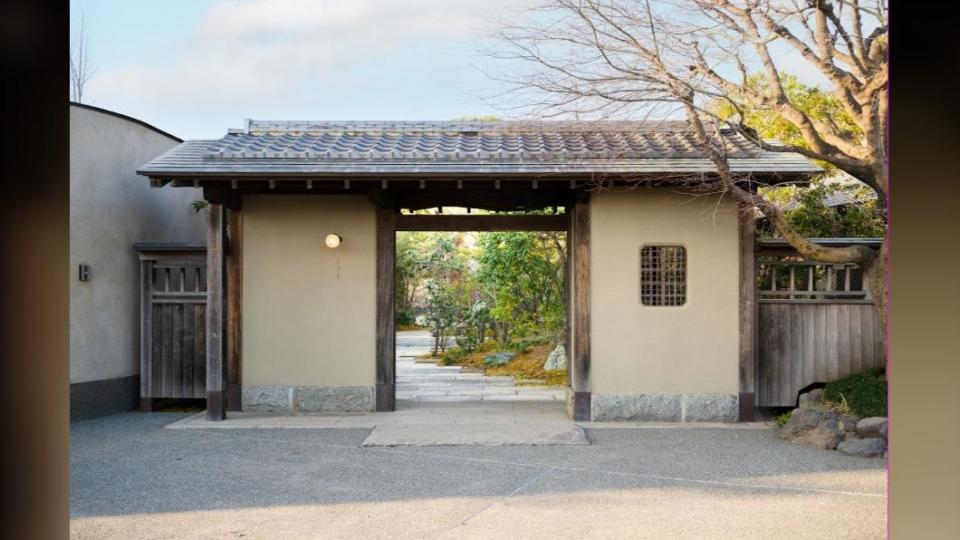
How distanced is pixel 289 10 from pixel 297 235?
1606cm

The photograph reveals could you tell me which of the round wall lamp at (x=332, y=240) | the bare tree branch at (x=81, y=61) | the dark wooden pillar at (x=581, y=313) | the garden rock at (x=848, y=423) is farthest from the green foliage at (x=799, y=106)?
the bare tree branch at (x=81, y=61)

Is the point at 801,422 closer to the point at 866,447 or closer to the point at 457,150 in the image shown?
the point at 866,447

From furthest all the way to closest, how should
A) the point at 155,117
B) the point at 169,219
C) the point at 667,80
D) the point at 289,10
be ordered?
1. the point at 155,117
2. the point at 289,10
3. the point at 169,219
4. the point at 667,80

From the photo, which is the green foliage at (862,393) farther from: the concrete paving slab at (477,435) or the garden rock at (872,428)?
the concrete paving slab at (477,435)

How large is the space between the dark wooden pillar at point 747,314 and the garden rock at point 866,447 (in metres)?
1.63

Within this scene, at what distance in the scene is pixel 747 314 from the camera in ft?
27.8

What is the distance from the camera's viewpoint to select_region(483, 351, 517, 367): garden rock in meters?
14.6

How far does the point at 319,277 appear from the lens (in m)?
8.84

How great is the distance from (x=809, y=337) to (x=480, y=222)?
411cm

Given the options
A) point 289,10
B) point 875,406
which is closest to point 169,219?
point 875,406

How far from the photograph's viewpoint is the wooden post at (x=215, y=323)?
8367 mm

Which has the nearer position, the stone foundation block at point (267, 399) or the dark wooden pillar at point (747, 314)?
the dark wooden pillar at point (747, 314)

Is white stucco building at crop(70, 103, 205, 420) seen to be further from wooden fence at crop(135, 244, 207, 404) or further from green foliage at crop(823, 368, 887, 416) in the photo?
green foliage at crop(823, 368, 887, 416)

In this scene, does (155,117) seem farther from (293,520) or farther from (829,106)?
(293,520)
